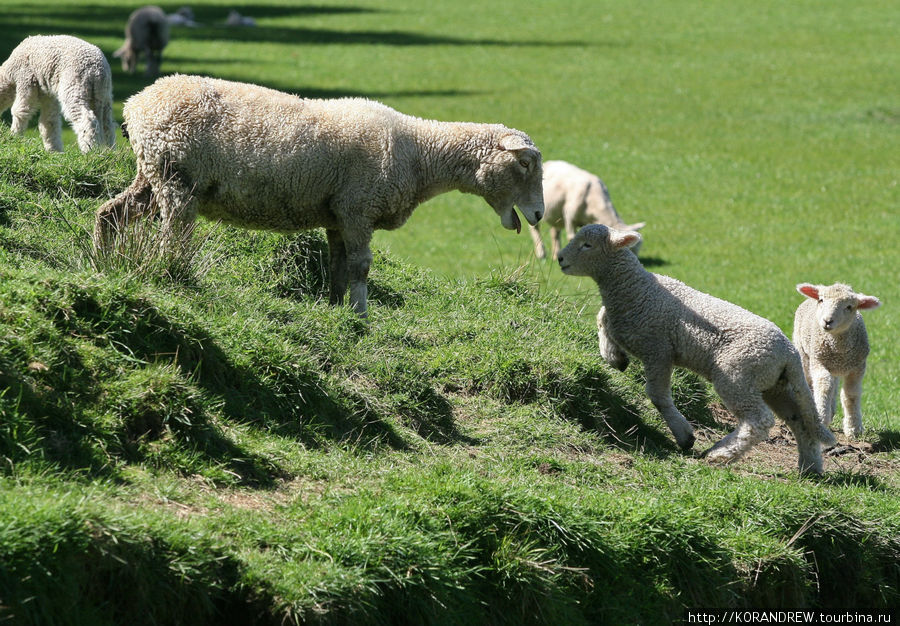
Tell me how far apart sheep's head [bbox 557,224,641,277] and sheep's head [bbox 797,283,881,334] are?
1777 mm

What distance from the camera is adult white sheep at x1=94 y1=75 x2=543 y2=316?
761cm

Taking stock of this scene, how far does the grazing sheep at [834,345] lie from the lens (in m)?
9.09

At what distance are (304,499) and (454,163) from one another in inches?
122

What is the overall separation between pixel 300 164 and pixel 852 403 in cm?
488

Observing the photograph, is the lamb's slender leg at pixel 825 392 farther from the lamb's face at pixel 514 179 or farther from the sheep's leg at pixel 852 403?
the lamb's face at pixel 514 179

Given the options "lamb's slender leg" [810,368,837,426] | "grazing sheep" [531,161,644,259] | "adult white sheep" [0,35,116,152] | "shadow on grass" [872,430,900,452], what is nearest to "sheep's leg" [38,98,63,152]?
"adult white sheep" [0,35,116,152]

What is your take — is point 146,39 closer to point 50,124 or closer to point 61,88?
point 50,124

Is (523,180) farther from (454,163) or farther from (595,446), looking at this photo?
(595,446)

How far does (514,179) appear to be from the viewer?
8.37 meters

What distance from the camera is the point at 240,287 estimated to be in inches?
322

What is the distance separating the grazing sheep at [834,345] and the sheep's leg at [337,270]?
3.47 meters

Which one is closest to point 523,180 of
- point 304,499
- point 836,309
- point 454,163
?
point 454,163

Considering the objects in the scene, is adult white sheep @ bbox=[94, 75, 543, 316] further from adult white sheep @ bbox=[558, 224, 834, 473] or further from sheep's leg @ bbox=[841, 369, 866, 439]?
sheep's leg @ bbox=[841, 369, 866, 439]

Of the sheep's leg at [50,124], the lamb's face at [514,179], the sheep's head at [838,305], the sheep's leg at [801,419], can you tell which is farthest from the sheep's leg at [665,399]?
the sheep's leg at [50,124]
